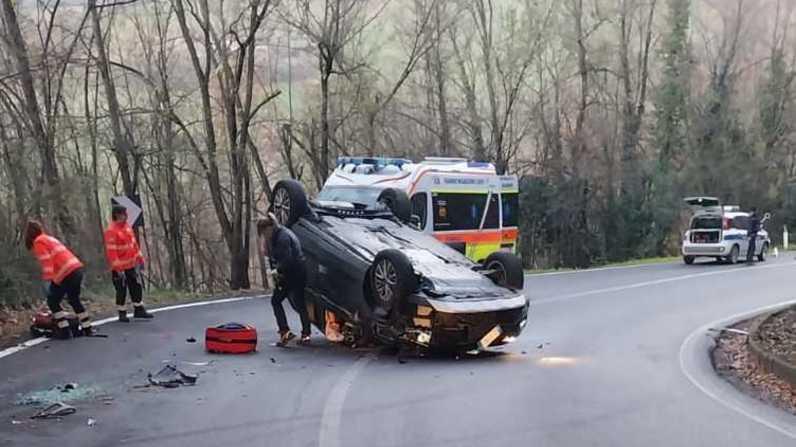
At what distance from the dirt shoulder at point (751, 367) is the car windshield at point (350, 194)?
8.19m

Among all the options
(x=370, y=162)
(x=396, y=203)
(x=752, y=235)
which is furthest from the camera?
(x=752, y=235)

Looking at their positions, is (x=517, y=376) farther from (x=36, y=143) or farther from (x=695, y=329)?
(x=36, y=143)

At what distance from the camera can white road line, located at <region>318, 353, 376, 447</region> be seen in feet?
23.8

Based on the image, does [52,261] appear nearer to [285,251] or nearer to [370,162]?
[285,251]

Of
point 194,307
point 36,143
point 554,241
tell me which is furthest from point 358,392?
point 554,241

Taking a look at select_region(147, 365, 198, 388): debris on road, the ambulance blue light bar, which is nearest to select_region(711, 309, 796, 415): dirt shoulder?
select_region(147, 365, 198, 388): debris on road

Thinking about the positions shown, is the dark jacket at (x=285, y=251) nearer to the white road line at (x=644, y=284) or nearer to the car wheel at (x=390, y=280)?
the car wheel at (x=390, y=280)

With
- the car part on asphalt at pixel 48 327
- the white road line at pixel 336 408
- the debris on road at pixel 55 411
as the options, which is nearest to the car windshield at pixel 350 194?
the car part on asphalt at pixel 48 327

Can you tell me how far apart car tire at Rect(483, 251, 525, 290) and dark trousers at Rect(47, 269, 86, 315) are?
18.2 feet

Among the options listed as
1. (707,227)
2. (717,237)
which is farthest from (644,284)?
(707,227)

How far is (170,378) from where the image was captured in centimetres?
963

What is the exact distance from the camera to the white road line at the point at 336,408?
7258 millimetres

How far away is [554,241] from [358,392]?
114 ft

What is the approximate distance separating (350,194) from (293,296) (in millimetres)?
8515
